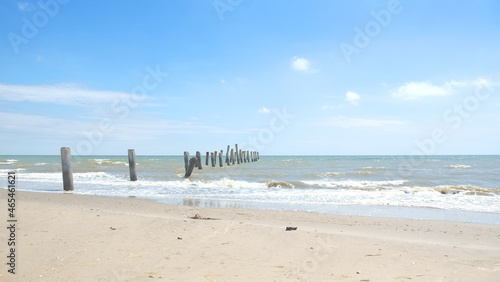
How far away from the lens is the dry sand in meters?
3.81

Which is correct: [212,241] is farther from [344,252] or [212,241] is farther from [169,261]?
[344,252]

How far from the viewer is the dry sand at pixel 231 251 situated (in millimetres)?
3809

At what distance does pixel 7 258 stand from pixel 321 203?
930 cm

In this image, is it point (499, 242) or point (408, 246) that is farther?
point (499, 242)

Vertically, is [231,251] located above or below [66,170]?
below

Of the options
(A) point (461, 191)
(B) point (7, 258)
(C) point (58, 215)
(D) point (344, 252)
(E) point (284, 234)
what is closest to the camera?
(B) point (7, 258)

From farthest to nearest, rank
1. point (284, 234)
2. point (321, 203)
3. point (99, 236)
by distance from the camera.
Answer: point (321, 203), point (284, 234), point (99, 236)

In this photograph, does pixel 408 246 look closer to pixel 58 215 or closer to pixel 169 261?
pixel 169 261

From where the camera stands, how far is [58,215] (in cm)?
695

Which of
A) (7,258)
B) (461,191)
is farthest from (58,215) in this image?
(461,191)

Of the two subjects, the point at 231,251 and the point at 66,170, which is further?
the point at 66,170

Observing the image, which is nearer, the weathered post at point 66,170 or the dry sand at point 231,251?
the dry sand at point 231,251

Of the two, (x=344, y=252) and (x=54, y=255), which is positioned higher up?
(x=54, y=255)

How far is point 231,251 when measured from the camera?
4.68 m
